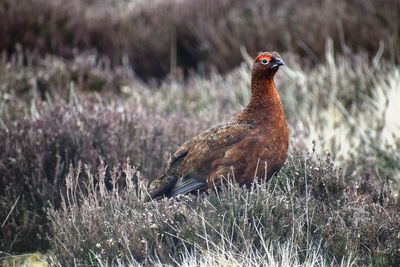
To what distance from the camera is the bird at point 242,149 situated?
3.29 meters

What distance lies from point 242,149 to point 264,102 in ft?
0.86

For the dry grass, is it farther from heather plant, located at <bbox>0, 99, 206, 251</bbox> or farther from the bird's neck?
the bird's neck

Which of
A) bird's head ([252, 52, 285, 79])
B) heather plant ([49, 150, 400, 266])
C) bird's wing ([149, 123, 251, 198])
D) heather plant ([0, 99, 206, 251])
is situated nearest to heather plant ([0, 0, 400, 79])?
heather plant ([0, 99, 206, 251])

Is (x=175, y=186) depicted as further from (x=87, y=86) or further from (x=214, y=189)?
(x=87, y=86)

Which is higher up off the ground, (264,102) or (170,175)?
(264,102)

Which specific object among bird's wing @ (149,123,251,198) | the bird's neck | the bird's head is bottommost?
bird's wing @ (149,123,251,198)

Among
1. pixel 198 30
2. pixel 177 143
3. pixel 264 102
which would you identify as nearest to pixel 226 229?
pixel 264 102

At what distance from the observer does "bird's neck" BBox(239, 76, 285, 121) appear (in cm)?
338

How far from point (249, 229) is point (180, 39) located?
5.95 metres

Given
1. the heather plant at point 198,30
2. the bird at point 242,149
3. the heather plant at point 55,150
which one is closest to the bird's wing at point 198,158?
the bird at point 242,149

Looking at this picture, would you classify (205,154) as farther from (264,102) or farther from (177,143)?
(177,143)

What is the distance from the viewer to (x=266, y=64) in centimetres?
344

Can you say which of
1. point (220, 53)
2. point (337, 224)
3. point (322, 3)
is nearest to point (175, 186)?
point (337, 224)

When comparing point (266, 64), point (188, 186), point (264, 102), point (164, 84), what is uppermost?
point (266, 64)
